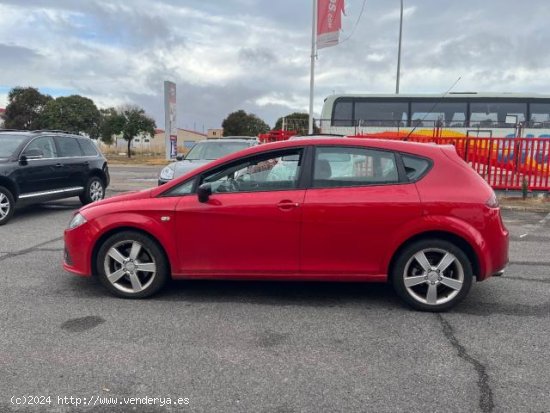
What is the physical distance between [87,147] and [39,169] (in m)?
1.82

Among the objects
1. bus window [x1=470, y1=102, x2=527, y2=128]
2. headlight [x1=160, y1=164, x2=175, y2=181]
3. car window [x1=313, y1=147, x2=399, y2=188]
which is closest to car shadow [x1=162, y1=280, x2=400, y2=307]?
car window [x1=313, y1=147, x2=399, y2=188]

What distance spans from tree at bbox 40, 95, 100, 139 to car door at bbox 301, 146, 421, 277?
48732 millimetres

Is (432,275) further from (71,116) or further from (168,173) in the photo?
(71,116)

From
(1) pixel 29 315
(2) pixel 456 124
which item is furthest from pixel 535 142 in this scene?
(1) pixel 29 315

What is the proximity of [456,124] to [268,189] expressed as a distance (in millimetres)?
17940

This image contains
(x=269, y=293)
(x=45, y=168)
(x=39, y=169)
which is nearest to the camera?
(x=269, y=293)

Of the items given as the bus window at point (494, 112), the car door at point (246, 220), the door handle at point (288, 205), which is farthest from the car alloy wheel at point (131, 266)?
the bus window at point (494, 112)

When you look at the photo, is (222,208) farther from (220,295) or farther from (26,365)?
(26,365)

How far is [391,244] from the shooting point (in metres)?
4.19

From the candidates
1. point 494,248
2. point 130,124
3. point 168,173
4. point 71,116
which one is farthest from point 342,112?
point 71,116

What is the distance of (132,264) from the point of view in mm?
4504

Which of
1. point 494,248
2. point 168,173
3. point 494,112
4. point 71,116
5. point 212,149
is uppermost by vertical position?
point 71,116

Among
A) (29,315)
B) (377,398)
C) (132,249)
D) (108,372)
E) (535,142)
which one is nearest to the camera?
(377,398)

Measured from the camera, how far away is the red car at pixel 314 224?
4.16m
